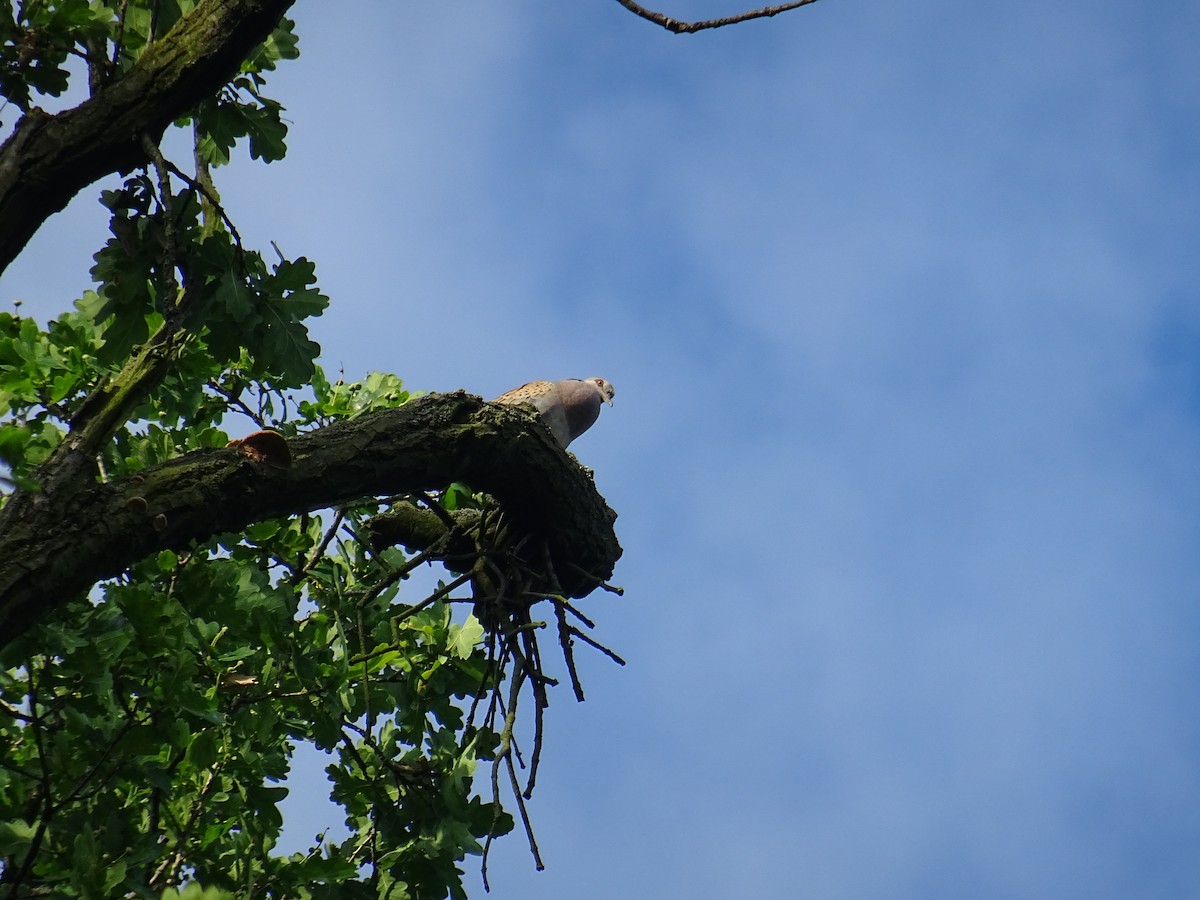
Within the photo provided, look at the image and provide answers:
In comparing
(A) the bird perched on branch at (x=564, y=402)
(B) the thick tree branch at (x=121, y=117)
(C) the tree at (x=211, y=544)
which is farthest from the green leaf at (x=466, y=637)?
(B) the thick tree branch at (x=121, y=117)

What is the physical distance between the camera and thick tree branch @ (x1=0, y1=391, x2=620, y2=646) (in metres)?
2.47

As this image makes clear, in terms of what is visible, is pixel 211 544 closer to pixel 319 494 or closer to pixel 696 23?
pixel 319 494

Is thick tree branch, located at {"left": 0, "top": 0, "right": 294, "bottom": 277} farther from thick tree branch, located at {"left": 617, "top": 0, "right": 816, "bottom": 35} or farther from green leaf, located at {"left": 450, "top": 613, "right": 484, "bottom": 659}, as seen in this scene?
green leaf, located at {"left": 450, "top": 613, "right": 484, "bottom": 659}

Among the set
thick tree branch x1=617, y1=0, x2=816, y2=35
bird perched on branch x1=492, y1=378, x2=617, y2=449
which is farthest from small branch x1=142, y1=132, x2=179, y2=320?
bird perched on branch x1=492, y1=378, x2=617, y2=449

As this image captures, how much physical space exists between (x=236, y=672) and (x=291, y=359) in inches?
54.4

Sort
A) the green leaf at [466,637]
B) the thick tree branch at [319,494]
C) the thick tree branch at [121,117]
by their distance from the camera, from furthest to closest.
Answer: the green leaf at [466,637]
the thick tree branch at [121,117]
the thick tree branch at [319,494]

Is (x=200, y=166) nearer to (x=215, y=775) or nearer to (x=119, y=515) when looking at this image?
(x=119, y=515)

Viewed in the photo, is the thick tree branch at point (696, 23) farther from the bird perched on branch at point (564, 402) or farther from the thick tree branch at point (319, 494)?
the bird perched on branch at point (564, 402)

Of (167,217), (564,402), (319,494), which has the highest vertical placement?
(564,402)

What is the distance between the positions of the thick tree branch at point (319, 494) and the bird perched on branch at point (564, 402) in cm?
144

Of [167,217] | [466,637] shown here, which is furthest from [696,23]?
[466,637]

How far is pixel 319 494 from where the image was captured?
124 inches

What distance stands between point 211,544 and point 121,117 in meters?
1.86

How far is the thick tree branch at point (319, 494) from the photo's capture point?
2.47 meters
